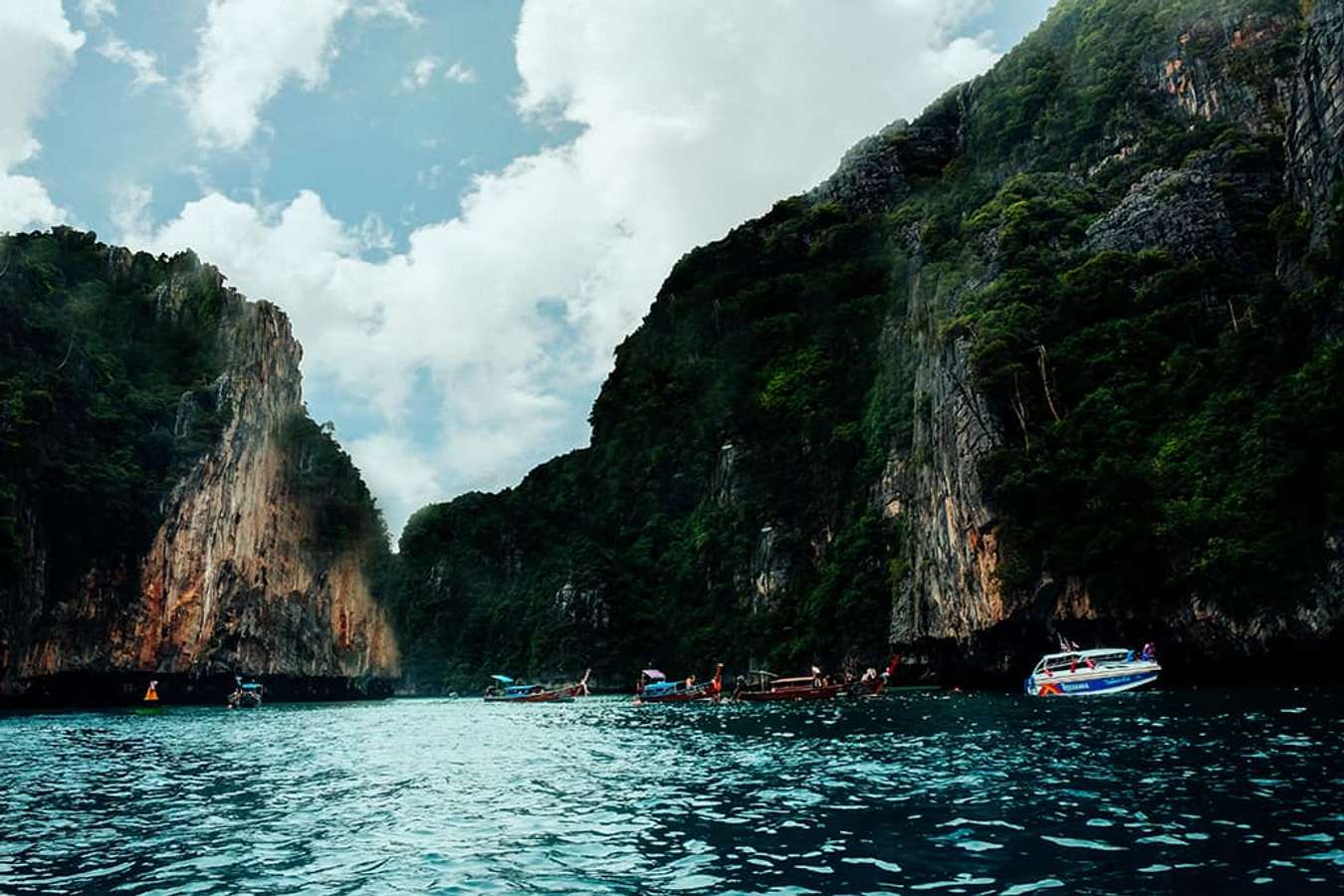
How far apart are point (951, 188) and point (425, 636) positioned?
99.2m

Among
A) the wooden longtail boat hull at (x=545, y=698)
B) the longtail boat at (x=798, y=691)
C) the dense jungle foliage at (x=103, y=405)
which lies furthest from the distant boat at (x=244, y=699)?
the longtail boat at (x=798, y=691)

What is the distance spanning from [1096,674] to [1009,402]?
65.4 feet

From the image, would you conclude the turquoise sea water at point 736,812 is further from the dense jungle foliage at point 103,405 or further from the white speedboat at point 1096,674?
the dense jungle foliage at point 103,405

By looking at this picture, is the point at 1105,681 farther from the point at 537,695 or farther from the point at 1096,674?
the point at 537,695

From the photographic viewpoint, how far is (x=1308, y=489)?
40375mm

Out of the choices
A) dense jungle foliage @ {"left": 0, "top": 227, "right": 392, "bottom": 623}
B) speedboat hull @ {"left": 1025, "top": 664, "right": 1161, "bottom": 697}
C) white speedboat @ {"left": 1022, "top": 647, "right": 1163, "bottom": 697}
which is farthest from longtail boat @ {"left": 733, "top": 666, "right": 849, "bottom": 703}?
dense jungle foliage @ {"left": 0, "top": 227, "right": 392, "bottom": 623}

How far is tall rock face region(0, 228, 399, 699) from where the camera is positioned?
67312 millimetres

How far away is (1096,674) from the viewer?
4119 cm

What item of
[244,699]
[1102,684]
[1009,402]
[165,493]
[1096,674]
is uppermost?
[165,493]

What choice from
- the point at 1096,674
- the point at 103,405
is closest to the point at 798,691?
the point at 1096,674

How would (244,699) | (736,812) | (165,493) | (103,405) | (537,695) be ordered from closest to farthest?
(736,812) → (244,699) → (103,405) → (537,695) → (165,493)

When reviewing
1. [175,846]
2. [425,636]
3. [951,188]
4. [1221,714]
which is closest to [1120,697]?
→ [1221,714]

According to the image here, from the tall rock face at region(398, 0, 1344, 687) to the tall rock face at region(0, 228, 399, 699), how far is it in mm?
28995

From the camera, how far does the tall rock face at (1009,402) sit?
43875 mm
